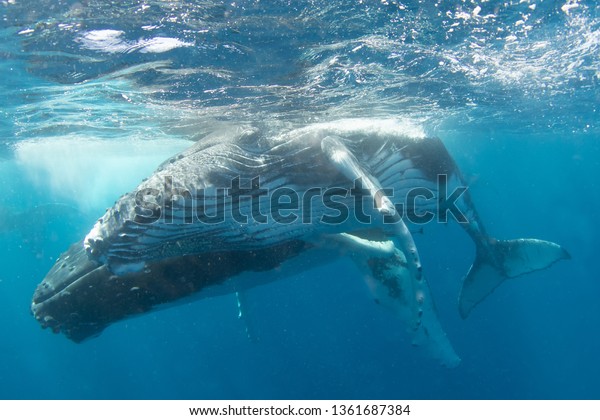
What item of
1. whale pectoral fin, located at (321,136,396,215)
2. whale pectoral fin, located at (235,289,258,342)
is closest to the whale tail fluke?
whale pectoral fin, located at (321,136,396,215)

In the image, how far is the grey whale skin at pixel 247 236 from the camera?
5.30 meters

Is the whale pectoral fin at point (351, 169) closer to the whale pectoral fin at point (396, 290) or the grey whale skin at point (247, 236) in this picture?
the grey whale skin at point (247, 236)

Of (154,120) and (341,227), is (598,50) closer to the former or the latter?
(341,227)

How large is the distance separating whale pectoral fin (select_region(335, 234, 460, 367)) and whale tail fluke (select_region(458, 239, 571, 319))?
3962 millimetres

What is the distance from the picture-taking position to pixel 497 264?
38.4ft

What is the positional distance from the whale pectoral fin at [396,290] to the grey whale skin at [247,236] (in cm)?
2

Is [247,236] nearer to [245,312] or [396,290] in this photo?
[396,290]

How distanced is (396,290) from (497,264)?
4844mm

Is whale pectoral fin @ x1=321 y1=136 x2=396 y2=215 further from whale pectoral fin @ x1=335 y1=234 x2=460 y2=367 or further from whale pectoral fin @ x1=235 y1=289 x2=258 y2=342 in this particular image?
whale pectoral fin @ x1=235 y1=289 x2=258 y2=342

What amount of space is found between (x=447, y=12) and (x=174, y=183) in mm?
7363

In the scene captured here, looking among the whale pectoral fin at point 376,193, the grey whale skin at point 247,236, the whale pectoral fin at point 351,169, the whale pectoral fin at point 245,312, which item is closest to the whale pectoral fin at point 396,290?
the grey whale skin at point 247,236

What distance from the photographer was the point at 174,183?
541 centimetres

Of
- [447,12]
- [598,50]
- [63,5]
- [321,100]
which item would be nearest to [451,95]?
[598,50]

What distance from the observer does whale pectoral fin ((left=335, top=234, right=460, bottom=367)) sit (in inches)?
304
